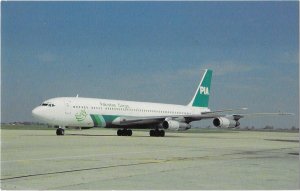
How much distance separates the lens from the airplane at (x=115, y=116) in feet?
133

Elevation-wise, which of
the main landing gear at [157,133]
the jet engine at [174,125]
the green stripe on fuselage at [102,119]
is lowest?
the main landing gear at [157,133]

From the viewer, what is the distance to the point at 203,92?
56.4 m

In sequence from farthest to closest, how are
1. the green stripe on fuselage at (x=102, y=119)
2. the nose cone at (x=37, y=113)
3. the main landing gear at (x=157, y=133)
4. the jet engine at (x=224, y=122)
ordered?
the main landing gear at (x=157, y=133)
the jet engine at (x=224, y=122)
the green stripe on fuselage at (x=102, y=119)
the nose cone at (x=37, y=113)

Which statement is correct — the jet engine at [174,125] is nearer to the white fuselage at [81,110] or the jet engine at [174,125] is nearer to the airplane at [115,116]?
the airplane at [115,116]

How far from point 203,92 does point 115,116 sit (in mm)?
15413

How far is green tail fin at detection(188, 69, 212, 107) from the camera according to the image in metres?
55.8

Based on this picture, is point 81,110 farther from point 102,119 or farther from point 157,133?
point 157,133

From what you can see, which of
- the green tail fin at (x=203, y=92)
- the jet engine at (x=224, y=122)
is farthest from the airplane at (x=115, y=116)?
the green tail fin at (x=203, y=92)

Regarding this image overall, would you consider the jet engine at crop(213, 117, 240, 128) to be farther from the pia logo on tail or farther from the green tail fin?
the pia logo on tail

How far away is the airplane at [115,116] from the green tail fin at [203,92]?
21.0 feet

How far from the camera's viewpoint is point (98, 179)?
10352 mm

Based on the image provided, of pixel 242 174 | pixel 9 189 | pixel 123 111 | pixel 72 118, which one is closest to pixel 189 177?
pixel 242 174

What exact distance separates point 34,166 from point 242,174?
550 cm

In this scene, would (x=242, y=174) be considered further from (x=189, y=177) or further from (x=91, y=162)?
(x=91, y=162)
